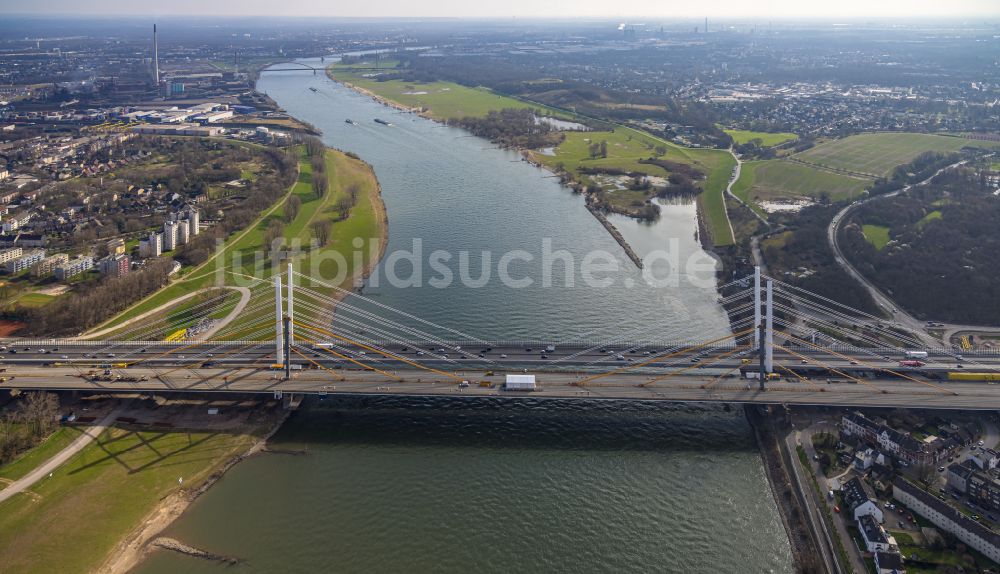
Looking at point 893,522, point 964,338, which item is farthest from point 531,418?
point 964,338

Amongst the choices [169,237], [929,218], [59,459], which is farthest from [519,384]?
[929,218]

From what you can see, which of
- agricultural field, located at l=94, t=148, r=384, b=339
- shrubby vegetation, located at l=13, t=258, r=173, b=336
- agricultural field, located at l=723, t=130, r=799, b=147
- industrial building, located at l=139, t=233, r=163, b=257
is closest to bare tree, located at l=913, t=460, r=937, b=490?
agricultural field, located at l=94, t=148, r=384, b=339

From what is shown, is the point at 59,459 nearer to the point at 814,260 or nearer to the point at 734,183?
the point at 814,260

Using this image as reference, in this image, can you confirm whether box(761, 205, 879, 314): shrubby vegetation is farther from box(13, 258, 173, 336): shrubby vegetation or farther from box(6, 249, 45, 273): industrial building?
box(6, 249, 45, 273): industrial building

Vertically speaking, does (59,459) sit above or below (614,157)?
below

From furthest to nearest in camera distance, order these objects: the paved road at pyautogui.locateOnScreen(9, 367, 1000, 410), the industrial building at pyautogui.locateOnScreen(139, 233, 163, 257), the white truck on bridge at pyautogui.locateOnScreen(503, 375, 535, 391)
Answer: the industrial building at pyautogui.locateOnScreen(139, 233, 163, 257)
the white truck on bridge at pyautogui.locateOnScreen(503, 375, 535, 391)
the paved road at pyautogui.locateOnScreen(9, 367, 1000, 410)

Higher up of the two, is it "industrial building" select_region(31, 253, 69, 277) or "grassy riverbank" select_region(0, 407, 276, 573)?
"industrial building" select_region(31, 253, 69, 277)

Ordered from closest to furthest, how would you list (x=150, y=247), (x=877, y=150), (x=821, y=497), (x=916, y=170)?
(x=821, y=497) → (x=150, y=247) → (x=916, y=170) → (x=877, y=150)
